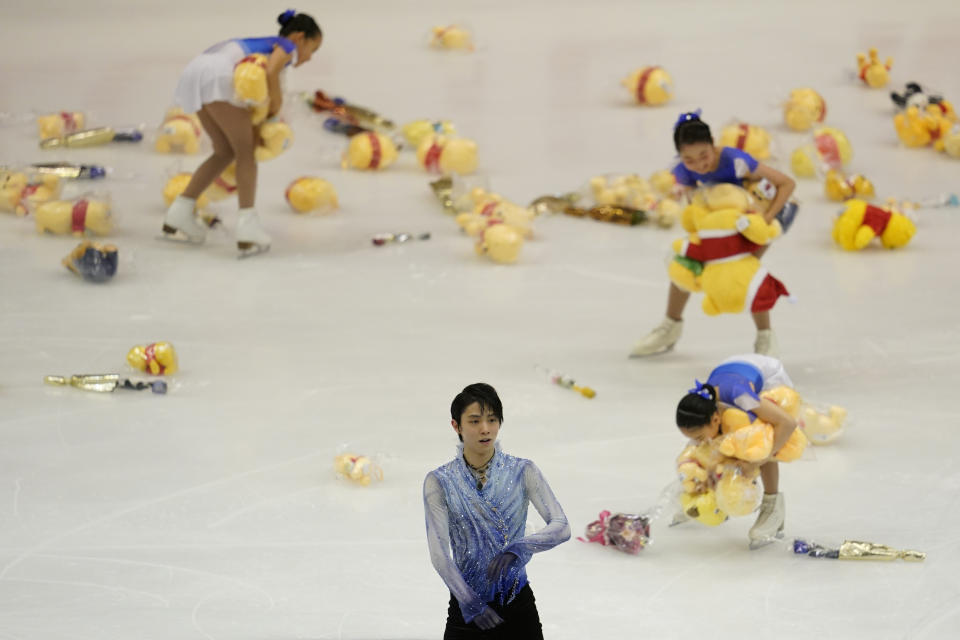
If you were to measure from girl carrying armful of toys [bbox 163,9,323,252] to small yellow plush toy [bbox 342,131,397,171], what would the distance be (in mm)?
1555

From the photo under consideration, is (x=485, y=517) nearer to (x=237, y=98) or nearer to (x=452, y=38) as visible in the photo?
(x=237, y=98)

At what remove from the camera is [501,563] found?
2.85m

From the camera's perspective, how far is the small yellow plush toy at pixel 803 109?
9258mm

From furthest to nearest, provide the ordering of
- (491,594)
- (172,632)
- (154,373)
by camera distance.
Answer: (154,373)
(172,632)
(491,594)

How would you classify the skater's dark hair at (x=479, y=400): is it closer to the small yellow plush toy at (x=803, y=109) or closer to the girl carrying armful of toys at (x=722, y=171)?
the girl carrying armful of toys at (x=722, y=171)

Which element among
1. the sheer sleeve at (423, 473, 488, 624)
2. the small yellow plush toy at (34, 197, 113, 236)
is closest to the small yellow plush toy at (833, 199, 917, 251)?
the small yellow plush toy at (34, 197, 113, 236)

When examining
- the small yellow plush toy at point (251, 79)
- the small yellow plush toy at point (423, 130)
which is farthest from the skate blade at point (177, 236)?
the small yellow plush toy at point (423, 130)

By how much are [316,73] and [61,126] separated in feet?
7.80

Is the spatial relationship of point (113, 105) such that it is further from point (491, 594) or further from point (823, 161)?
point (491, 594)

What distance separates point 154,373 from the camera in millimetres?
5648

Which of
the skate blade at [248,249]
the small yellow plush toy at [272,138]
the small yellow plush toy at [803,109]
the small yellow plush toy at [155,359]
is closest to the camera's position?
Result: the small yellow plush toy at [155,359]

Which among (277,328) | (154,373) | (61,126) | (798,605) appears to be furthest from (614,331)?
(61,126)

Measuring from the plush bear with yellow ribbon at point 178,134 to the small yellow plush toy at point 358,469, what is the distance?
179 inches

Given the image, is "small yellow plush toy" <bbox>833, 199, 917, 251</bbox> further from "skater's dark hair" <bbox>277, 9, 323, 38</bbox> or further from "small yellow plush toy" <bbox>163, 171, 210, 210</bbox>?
"small yellow plush toy" <bbox>163, 171, 210, 210</bbox>
